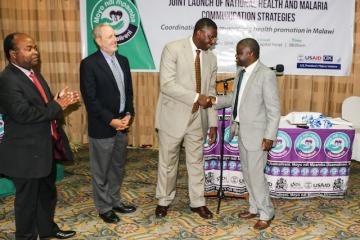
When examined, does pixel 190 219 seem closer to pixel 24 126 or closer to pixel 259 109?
pixel 259 109

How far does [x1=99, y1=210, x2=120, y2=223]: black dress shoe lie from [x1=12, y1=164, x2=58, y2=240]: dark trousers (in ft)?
1.76

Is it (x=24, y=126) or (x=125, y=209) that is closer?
(x=24, y=126)

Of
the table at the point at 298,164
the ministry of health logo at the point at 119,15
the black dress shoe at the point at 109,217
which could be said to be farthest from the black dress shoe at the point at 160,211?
the ministry of health logo at the point at 119,15

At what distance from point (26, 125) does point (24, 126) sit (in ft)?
0.05

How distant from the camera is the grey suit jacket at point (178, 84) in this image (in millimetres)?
3328

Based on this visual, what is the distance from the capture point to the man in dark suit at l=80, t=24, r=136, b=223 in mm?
3254

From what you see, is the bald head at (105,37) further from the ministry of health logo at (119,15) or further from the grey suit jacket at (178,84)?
the ministry of health logo at (119,15)

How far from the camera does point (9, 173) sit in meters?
2.69

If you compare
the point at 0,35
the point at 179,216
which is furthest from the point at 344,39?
the point at 0,35

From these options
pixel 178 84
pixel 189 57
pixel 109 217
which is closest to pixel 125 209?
pixel 109 217

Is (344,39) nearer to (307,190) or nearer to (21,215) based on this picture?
(307,190)

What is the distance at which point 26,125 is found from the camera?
268 centimetres

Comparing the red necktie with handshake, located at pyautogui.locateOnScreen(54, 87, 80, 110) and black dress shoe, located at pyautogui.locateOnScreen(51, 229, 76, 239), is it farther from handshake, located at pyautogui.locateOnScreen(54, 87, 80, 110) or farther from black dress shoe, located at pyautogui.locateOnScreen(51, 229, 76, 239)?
black dress shoe, located at pyautogui.locateOnScreen(51, 229, 76, 239)

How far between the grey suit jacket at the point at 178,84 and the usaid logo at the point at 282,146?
95 centimetres
